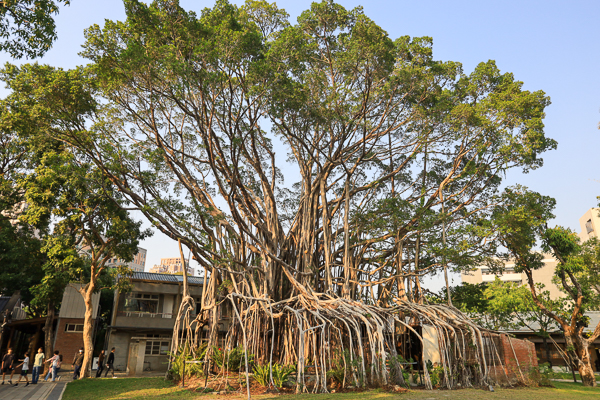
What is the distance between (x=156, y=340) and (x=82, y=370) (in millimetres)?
5404

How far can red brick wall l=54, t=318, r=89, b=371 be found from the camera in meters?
17.9

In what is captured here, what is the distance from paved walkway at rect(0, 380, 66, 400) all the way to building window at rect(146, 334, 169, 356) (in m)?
7.04

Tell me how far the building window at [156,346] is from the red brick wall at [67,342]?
318cm

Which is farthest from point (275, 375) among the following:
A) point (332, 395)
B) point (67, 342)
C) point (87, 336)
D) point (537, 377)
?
point (67, 342)

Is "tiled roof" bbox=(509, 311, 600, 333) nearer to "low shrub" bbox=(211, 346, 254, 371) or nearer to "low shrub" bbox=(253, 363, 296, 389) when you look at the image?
"low shrub" bbox=(253, 363, 296, 389)

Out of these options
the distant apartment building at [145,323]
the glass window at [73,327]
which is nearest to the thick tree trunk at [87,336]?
the distant apartment building at [145,323]

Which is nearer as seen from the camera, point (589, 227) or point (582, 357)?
point (582, 357)

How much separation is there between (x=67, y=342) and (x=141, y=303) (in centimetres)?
344

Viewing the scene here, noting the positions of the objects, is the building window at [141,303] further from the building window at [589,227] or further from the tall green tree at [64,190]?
the building window at [589,227]

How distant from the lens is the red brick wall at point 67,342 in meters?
17.9

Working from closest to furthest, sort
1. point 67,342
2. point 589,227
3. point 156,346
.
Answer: point 156,346
point 67,342
point 589,227

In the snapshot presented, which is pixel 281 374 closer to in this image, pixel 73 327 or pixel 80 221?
pixel 80 221

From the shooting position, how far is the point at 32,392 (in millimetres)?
9195

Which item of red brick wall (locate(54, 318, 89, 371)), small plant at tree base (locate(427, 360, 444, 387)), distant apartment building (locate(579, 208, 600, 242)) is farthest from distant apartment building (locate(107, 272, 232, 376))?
distant apartment building (locate(579, 208, 600, 242))
